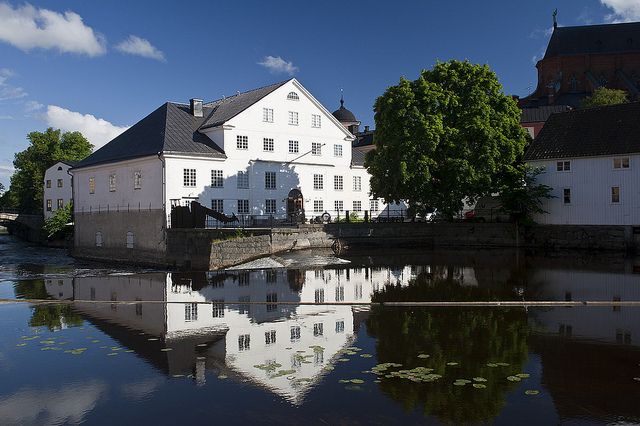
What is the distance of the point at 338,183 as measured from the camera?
167ft

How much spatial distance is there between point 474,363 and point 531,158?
1408 inches

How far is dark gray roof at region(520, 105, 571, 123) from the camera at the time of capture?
2908 inches

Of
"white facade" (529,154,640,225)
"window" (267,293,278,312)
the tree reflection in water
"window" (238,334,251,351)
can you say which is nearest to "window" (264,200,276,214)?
"white facade" (529,154,640,225)

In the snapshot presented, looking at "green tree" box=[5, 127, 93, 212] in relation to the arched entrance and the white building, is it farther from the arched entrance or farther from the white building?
the arched entrance

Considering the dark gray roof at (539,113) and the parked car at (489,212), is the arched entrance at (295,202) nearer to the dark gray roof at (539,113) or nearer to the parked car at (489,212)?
the parked car at (489,212)

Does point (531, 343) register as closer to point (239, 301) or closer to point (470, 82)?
point (239, 301)

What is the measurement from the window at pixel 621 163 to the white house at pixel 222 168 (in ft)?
65.2

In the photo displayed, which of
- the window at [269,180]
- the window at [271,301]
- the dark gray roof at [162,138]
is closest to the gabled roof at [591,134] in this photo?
the window at [269,180]

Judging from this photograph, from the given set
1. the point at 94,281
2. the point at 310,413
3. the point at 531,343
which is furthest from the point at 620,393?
the point at 94,281

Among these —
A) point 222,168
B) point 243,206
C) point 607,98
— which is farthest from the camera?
point 607,98

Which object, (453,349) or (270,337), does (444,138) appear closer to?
(270,337)

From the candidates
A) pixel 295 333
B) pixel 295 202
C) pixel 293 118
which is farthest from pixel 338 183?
pixel 295 333

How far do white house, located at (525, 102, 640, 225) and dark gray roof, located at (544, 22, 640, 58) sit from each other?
142 ft

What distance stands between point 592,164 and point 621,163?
6.10ft
